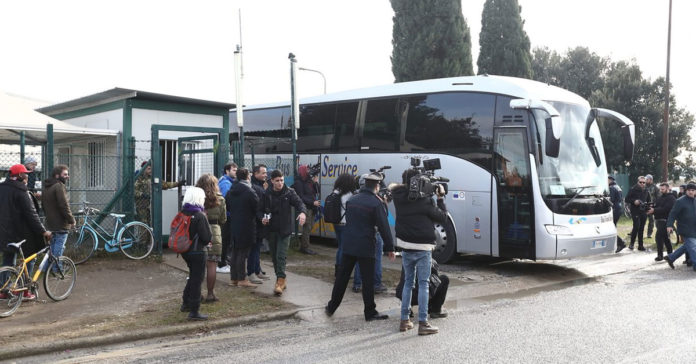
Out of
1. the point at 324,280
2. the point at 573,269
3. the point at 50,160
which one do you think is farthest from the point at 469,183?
the point at 50,160

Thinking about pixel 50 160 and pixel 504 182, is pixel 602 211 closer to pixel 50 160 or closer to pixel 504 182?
pixel 504 182

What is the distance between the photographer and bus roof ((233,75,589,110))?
11.1 meters

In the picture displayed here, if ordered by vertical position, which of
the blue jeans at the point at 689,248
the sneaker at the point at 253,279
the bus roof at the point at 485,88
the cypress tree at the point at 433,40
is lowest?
the sneaker at the point at 253,279

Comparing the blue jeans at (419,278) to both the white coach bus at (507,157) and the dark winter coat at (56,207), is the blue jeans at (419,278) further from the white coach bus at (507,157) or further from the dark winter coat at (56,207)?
the dark winter coat at (56,207)

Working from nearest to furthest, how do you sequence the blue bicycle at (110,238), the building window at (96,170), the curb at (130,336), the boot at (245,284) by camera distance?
the curb at (130,336) → the boot at (245,284) → the blue bicycle at (110,238) → the building window at (96,170)

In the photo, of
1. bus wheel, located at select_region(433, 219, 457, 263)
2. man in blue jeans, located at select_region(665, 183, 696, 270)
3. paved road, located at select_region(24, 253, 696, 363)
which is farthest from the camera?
bus wheel, located at select_region(433, 219, 457, 263)

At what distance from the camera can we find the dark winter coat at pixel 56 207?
8.62 metres

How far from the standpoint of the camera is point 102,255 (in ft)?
36.4

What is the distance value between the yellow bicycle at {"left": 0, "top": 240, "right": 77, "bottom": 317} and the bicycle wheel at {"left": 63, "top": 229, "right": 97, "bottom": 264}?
7.51ft

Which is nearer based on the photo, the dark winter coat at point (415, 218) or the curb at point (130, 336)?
the curb at point (130, 336)

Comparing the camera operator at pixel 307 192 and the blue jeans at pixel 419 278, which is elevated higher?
the camera operator at pixel 307 192

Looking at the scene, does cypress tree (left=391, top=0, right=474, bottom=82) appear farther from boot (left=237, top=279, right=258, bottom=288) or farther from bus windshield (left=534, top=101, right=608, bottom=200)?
boot (left=237, top=279, right=258, bottom=288)

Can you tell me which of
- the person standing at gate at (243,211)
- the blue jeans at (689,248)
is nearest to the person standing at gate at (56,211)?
the person standing at gate at (243,211)

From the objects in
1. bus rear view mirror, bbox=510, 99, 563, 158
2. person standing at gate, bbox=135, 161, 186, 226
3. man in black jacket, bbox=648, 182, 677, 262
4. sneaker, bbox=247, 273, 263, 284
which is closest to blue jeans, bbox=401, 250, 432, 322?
sneaker, bbox=247, 273, 263, 284
